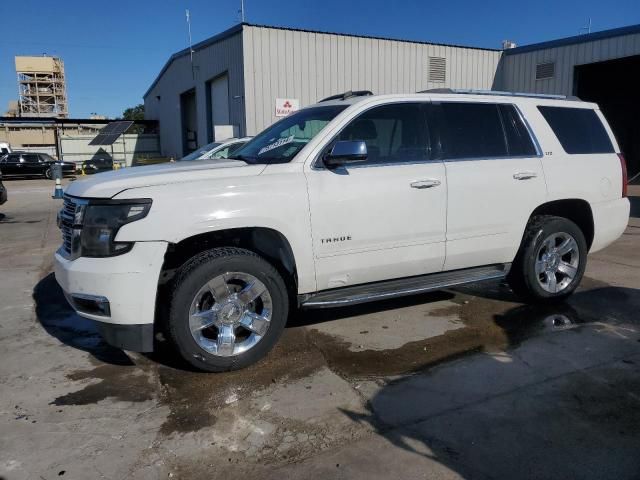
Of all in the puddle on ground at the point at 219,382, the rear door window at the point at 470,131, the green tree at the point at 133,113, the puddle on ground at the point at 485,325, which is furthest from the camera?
the green tree at the point at 133,113

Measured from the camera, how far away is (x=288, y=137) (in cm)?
475

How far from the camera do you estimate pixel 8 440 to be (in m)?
3.20

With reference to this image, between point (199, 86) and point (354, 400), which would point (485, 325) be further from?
point (199, 86)

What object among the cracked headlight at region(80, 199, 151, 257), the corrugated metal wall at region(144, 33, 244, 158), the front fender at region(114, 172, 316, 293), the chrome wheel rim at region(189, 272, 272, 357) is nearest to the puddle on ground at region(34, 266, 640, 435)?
the chrome wheel rim at region(189, 272, 272, 357)

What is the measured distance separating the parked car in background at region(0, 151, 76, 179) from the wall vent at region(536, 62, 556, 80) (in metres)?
24.2

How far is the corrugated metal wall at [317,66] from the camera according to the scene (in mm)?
18603

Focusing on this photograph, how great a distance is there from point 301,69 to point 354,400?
1687cm

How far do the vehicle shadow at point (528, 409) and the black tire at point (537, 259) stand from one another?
61cm

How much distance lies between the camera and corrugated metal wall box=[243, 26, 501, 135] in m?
18.6

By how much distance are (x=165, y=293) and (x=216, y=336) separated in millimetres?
491

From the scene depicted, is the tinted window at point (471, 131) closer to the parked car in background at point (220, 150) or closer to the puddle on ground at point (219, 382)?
the puddle on ground at point (219, 382)

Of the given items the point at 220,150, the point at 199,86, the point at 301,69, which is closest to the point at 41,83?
the point at 199,86

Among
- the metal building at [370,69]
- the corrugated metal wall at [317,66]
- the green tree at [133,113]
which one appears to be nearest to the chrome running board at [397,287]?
the metal building at [370,69]

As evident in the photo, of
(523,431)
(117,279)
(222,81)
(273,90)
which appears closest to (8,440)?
(117,279)
